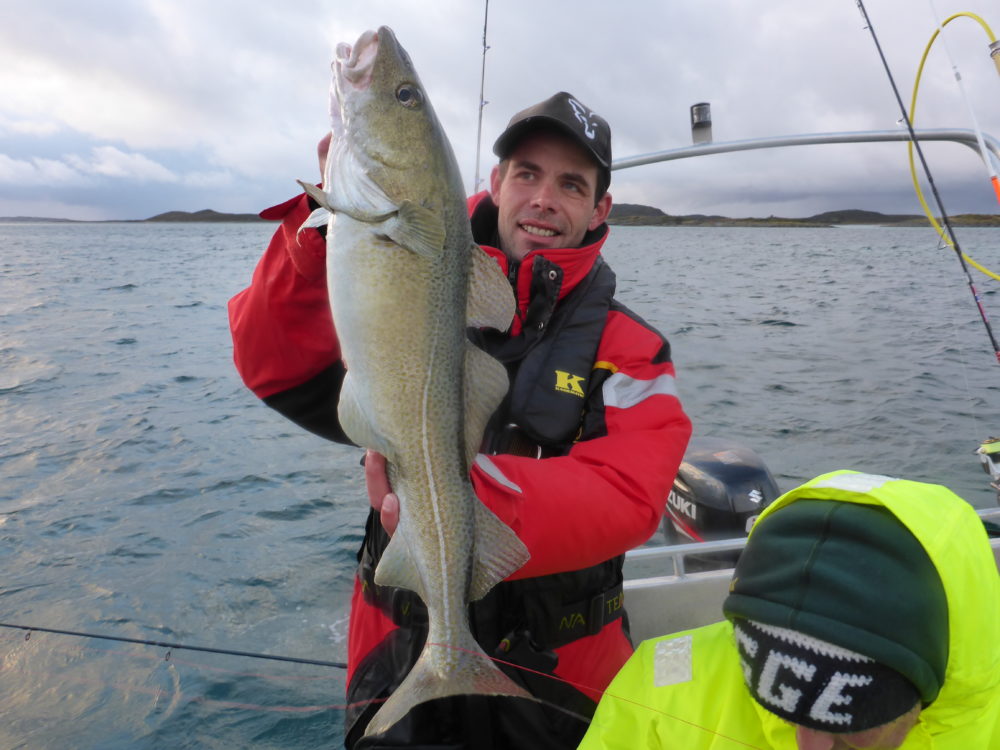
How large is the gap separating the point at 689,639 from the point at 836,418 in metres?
11.0

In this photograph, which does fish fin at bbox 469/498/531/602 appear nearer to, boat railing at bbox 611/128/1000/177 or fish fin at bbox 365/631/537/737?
fish fin at bbox 365/631/537/737

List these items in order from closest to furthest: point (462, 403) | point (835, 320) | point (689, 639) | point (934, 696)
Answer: point (934, 696), point (462, 403), point (689, 639), point (835, 320)

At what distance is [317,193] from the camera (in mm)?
2029

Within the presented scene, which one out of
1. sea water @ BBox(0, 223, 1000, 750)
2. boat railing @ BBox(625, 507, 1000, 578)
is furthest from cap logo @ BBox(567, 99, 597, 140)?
sea water @ BBox(0, 223, 1000, 750)

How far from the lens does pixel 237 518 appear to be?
338 inches

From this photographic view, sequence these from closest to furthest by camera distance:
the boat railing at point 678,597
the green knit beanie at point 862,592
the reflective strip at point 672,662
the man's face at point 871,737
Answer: the green knit beanie at point 862,592
the man's face at point 871,737
the reflective strip at point 672,662
the boat railing at point 678,597

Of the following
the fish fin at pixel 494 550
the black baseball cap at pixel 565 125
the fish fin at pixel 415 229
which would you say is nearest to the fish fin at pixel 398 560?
the fish fin at pixel 494 550

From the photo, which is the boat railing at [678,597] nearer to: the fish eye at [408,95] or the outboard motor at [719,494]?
the outboard motor at [719,494]

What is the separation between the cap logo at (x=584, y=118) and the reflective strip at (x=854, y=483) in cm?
171

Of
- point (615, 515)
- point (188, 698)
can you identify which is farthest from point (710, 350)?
point (615, 515)

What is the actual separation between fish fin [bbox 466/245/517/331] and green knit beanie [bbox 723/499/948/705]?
1.15 m

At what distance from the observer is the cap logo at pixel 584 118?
9.90ft

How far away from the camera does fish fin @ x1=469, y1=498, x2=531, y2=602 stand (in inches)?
87.8

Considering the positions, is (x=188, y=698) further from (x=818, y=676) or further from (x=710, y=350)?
(x=710, y=350)
